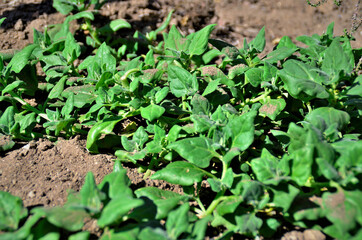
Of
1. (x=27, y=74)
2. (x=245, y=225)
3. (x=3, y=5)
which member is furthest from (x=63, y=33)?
(x=245, y=225)

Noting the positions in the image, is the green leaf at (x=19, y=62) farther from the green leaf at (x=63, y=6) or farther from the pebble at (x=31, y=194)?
the pebble at (x=31, y=194)

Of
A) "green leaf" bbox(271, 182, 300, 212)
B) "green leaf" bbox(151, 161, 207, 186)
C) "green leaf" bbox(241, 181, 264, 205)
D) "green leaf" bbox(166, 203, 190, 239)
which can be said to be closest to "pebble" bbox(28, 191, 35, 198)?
"green leaf" bbox(151, 161, 207, 186)

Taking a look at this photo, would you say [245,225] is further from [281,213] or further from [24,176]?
→ [24,176]

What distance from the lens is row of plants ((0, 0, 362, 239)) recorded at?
6.48 ft

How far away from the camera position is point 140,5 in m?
4.55

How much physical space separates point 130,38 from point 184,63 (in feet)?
3.77

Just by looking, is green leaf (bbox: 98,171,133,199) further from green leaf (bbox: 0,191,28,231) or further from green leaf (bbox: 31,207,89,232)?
green leaf (bbox: 0,191,28,231)

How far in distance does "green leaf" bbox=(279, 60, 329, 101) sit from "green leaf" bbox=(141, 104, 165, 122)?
962 mm

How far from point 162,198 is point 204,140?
50 cm

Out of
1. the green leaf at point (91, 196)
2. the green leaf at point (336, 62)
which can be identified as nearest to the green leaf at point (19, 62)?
the green leaf at point (91, 196)

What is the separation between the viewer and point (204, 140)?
244 cm

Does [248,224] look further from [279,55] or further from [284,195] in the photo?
[279,55]

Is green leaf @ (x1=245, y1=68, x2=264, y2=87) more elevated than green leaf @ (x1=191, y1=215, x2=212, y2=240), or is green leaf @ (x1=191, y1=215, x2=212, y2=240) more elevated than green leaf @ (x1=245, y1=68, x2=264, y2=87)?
green leaf @ (x1=245, y1=68, x2=264, y2=87)

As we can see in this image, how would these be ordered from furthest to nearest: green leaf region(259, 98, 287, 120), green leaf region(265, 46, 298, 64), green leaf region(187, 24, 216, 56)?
green leaf region(187, 24, 216, 56), green leaf region(265, 46, 298, 64), green leaf region(259, 98, 287, 120)
